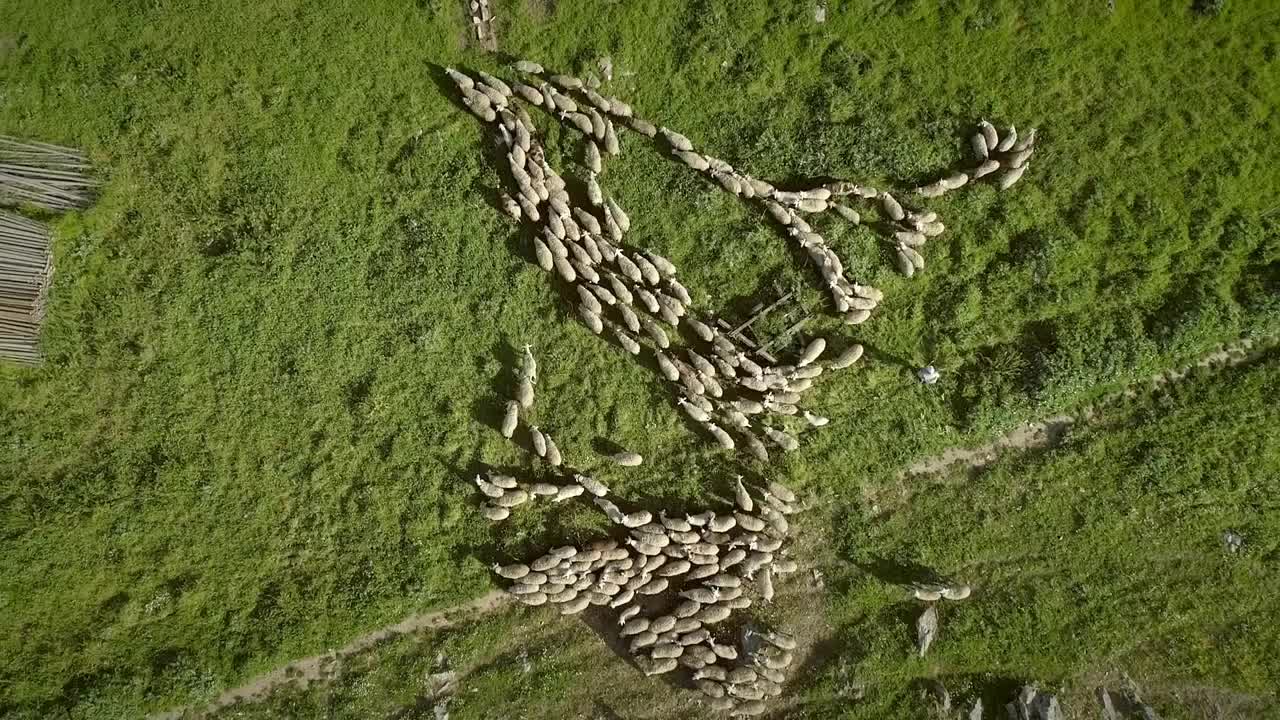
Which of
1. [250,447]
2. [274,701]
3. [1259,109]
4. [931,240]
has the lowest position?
[274,701]

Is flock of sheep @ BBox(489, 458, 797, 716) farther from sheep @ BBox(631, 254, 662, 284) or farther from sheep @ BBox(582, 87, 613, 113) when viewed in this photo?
sheep @ BBox(582, 87, 613, 113)

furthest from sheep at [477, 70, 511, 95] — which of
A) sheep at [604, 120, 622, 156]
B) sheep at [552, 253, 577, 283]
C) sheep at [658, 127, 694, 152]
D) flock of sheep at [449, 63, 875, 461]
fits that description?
sheep at [552, 253, 577, 283]

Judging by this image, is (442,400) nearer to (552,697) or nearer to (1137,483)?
(552,697)

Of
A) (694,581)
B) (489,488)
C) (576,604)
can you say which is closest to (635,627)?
(576,604)

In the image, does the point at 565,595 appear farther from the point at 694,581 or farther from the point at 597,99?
the point at 597,99

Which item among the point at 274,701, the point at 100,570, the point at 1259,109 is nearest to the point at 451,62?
the point at 100,570
